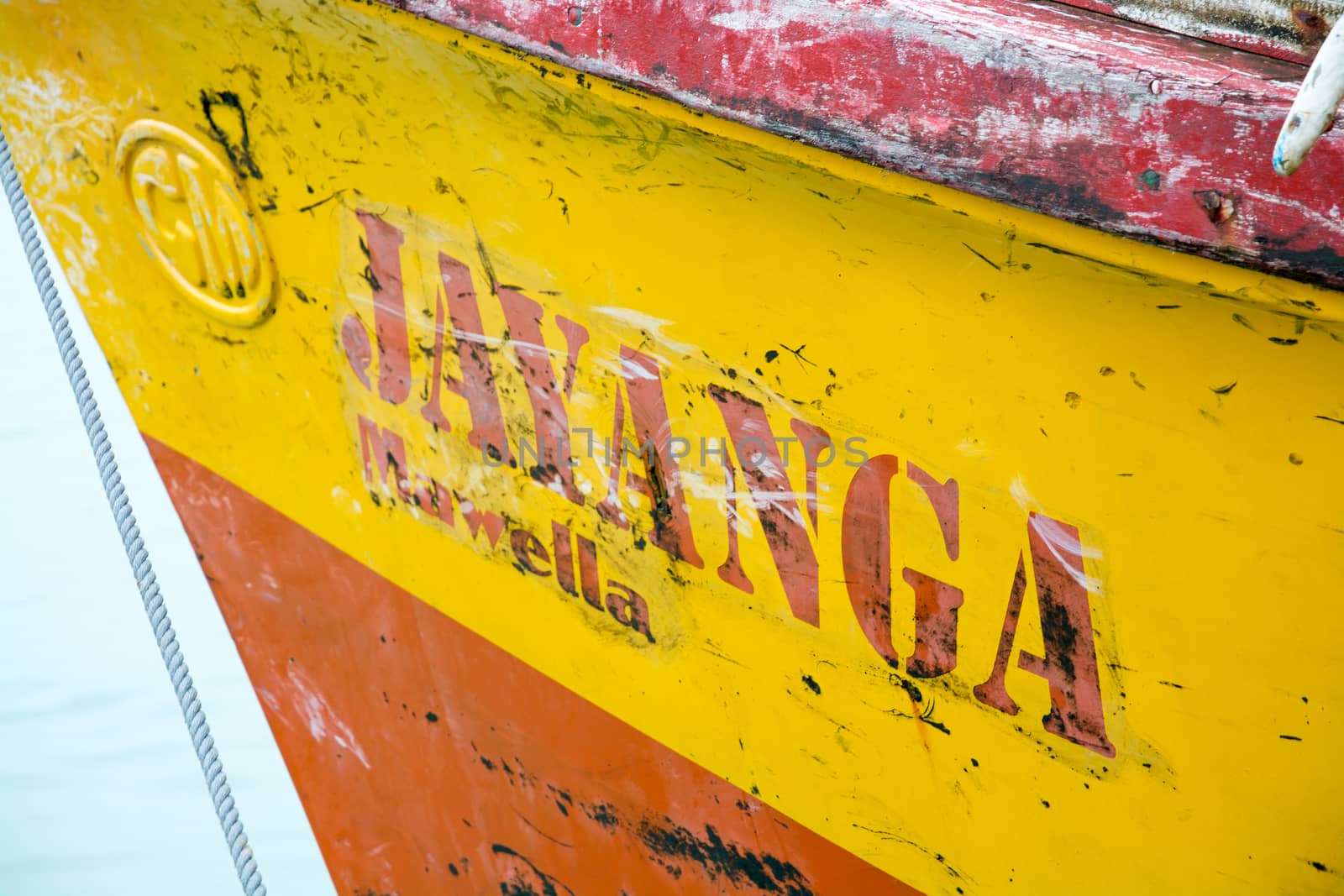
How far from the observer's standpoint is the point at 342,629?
1800 millimetres

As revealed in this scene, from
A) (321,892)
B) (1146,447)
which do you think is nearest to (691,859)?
(1146,447)

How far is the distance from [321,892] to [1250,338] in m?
2.68

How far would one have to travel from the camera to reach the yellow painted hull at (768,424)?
0.86 m

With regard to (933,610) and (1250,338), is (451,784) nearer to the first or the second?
(933,610)

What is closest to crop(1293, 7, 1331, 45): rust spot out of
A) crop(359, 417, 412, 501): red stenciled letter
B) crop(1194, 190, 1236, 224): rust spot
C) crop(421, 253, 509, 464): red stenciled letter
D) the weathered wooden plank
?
the weathered wooden plank

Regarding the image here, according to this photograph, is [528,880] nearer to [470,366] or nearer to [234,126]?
[470,366]

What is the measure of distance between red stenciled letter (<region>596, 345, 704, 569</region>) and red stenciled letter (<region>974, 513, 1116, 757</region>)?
0.38 meters

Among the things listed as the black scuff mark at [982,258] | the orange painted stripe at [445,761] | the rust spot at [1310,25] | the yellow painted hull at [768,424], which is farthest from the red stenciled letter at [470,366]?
the rust spot at [1310,25]

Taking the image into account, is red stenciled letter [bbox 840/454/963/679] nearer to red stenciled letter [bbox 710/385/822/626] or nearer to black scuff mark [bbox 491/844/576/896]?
red stenciled letter [bbox 710/385/822/626]

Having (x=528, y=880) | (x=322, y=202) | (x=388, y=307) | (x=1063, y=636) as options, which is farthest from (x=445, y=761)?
(x=1063, y=636)

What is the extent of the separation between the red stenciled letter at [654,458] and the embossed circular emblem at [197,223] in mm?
618

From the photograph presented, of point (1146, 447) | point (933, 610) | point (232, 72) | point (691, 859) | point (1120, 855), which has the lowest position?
point (691, 859)

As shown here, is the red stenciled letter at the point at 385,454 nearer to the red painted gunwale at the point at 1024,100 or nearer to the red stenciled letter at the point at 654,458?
the red stenciled letter at the point at 654,458

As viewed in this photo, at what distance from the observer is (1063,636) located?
0.97 metres
